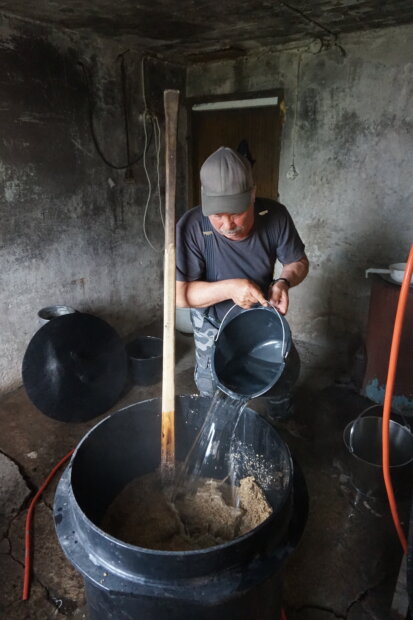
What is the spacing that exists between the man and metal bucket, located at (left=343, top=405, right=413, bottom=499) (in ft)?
3.11

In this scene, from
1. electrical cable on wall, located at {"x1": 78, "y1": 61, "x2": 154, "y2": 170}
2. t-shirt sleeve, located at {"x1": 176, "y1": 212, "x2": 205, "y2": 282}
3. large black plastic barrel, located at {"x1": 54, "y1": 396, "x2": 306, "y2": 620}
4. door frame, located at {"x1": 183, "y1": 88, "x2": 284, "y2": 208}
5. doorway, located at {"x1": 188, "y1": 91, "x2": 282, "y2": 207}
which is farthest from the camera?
doorway, located at {"x1": 188, "y1": 91, "x2": 282, "y2": 207}

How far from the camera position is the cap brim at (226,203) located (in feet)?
5.81

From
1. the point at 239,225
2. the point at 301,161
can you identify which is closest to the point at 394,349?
the point at 239,225

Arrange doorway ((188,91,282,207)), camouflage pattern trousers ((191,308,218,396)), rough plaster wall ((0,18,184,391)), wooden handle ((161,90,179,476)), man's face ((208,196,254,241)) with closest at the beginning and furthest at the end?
wooden handle ((161,90,179,476))
man's face ((208,196,254,241))
camouflage pattern trousers ((191,308,218,396))
rough plaster wall ((0,18,184,391))
doorway ((188,91,282,207))

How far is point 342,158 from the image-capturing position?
3.32 m

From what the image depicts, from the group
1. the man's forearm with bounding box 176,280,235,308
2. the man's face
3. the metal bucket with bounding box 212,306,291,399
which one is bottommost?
the metal bucket with bounding box 212,306,291,399

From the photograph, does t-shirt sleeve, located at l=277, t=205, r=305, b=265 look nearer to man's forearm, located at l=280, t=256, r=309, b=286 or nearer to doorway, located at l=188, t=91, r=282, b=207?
man's forearm, located at l=280, t=256, r=309, b=286

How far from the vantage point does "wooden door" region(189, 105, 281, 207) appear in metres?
3.67

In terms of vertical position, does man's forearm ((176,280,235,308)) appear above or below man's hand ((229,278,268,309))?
below

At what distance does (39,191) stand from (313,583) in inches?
118

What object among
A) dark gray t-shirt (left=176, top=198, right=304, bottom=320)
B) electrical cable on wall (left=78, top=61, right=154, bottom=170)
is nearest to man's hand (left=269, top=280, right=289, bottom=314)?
dark gray t-shirt (left=176, top=198, right=304, bottom=320)

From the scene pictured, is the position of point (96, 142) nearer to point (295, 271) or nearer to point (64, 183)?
point (64, 183)

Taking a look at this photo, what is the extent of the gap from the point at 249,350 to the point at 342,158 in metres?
2.17

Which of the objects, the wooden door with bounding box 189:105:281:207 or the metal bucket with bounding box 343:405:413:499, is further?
the wooden door with bounding box 189:105:281:207
